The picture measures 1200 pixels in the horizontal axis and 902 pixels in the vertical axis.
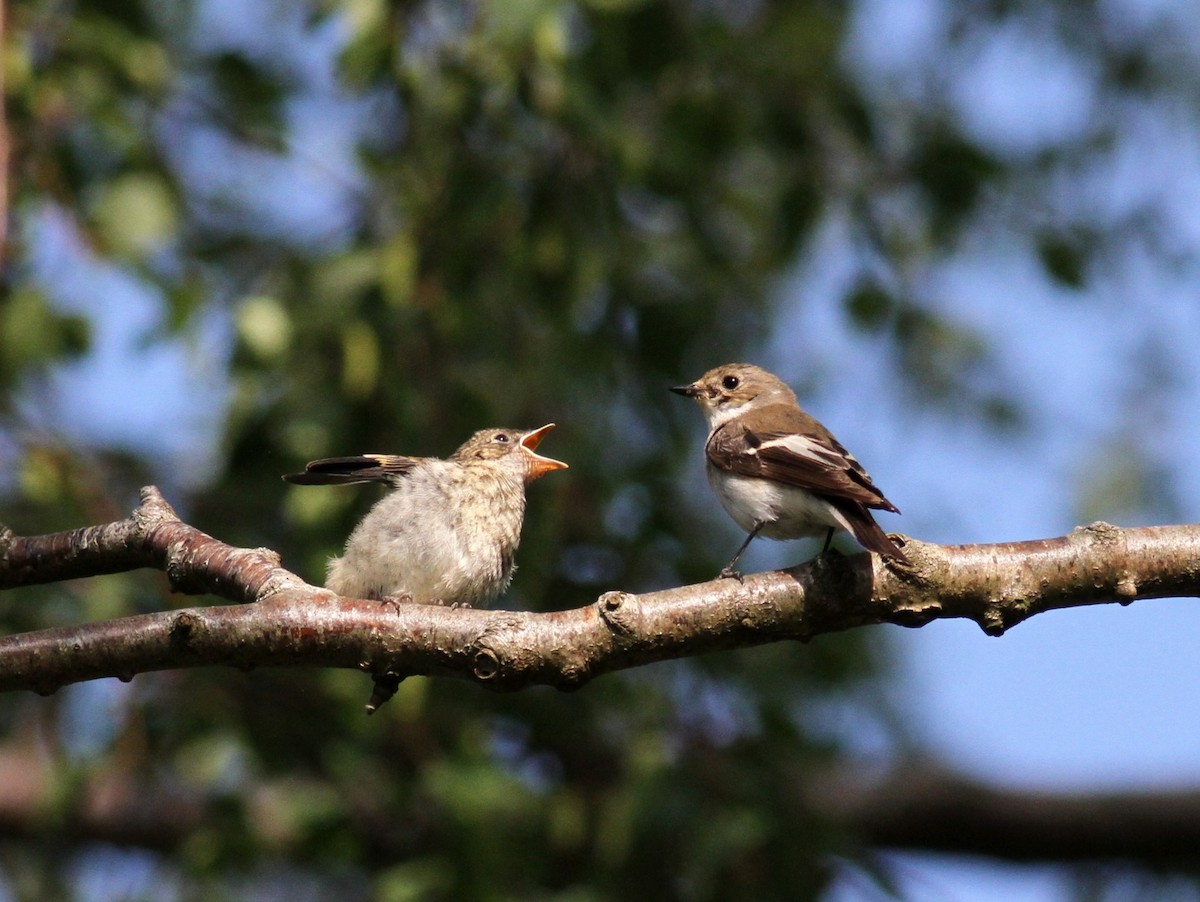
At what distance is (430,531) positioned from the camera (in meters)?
4.58

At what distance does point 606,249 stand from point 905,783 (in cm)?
387

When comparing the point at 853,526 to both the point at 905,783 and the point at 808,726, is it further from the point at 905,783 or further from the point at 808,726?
the point at 905,783

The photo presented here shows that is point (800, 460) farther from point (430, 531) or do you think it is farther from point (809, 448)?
point (430, 531)

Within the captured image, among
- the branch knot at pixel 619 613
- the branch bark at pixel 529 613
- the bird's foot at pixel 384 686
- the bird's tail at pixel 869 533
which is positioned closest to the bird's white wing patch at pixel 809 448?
the bird's tail at pixel 869 533

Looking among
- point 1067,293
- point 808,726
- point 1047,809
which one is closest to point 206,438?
point 808,726

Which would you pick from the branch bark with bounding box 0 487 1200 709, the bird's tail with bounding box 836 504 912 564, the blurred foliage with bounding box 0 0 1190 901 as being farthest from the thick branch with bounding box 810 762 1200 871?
the branch bark with bounding box 0 487 1200 709

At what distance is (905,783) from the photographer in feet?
25.7

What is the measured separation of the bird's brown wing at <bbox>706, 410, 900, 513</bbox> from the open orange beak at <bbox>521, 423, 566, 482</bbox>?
2.10ft

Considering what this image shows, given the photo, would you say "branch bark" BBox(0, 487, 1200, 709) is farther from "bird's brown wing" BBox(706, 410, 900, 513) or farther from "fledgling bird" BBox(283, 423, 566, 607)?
"fledgling bird" BBox(283, 423, 566, 607)

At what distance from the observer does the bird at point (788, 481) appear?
12.5 feet

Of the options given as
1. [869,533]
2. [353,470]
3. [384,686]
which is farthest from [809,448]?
[384,686]

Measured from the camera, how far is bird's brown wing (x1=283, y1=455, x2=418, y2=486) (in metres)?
4.21

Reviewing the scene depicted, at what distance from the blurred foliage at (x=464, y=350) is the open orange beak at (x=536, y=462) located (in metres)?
0.16

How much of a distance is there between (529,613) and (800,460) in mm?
1284
